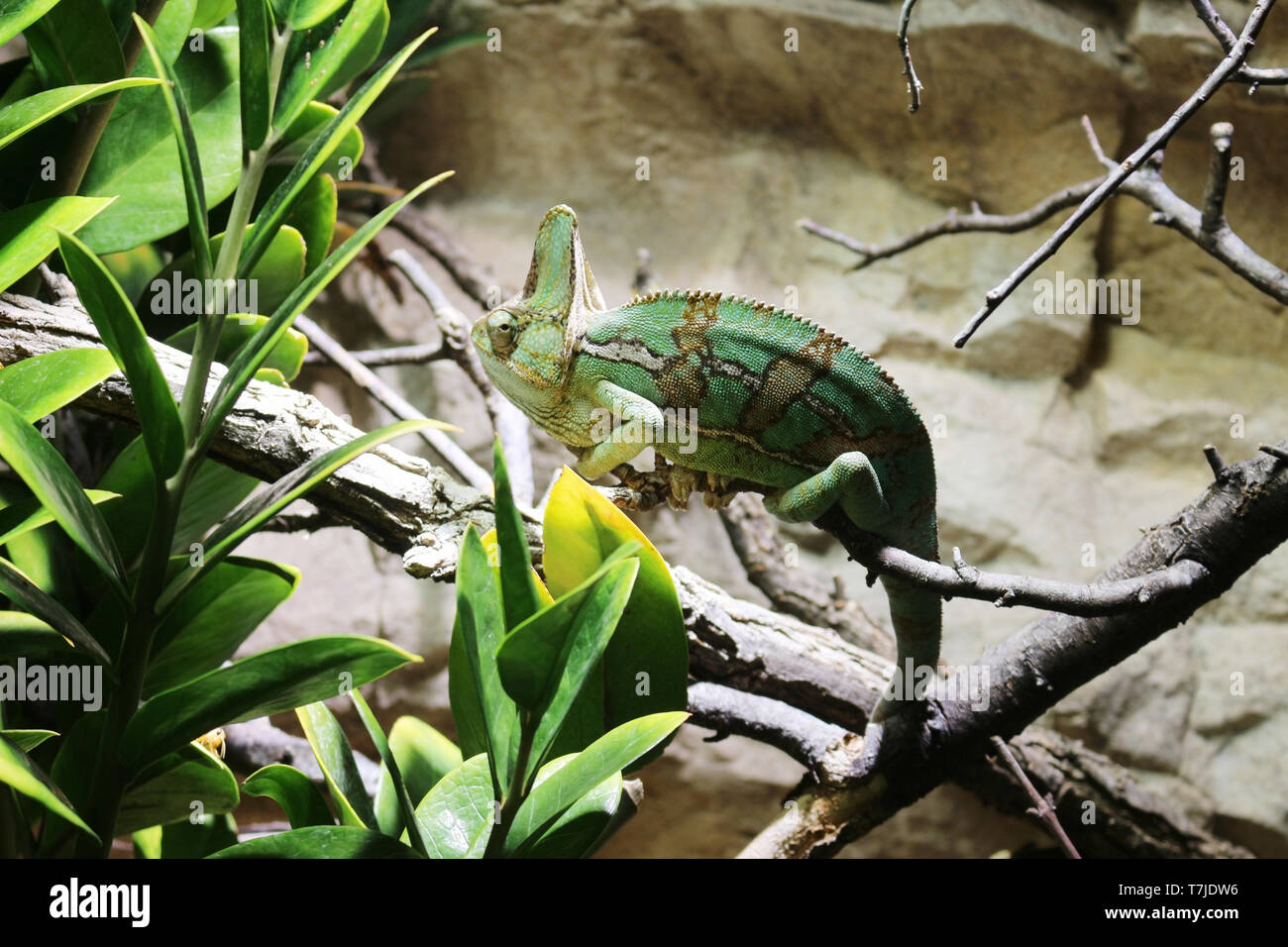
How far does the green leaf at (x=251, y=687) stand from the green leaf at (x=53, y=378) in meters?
0.37

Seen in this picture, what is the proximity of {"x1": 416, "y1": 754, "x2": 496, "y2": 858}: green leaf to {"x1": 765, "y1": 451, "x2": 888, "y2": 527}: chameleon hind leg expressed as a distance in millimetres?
510

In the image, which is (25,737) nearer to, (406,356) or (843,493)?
(843,493)

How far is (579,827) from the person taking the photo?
3.34ft

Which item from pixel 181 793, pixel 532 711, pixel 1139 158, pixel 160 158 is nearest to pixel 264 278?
pixel 160 158

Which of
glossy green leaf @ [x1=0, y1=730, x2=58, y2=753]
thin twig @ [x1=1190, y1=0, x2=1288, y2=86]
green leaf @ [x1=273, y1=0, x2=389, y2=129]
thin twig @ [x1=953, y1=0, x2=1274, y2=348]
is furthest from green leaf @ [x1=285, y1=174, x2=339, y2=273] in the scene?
thin twig @ [x1=1190, y1=0, x2=1288, y2=86]

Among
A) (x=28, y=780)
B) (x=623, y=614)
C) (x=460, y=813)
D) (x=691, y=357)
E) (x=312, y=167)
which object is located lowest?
(x=460, y=813)

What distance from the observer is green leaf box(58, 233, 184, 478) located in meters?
0.87

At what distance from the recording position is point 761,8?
9.39ft

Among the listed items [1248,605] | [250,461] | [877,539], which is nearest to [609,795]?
[877,539]

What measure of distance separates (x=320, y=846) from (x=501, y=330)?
703 mm

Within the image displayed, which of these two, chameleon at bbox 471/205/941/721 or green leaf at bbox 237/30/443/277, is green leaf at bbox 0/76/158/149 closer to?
green leaf at bbox 237/30/443/277
